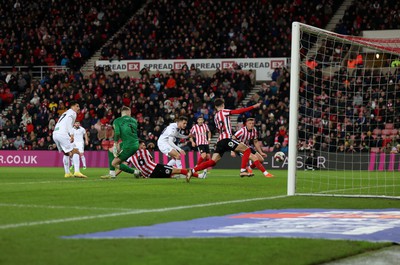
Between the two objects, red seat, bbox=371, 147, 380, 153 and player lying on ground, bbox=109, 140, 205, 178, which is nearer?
player lying on ground, bbox=109, 140, 205, 178

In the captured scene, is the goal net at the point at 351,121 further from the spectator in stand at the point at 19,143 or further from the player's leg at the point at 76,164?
the spectator in stand at the point at 19,143

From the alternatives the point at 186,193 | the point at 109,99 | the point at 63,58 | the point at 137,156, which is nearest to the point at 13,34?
the point at 63,58

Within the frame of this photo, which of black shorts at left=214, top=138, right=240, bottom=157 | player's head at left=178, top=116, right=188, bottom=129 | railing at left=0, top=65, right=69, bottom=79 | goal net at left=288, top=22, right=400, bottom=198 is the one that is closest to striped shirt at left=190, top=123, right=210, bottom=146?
player's head at left=178, top=116, right=188, bottom=129

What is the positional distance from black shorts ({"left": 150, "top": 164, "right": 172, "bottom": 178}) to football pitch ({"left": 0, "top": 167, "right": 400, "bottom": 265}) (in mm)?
4600

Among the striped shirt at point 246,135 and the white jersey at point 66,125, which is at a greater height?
the white jersey at point 66,125

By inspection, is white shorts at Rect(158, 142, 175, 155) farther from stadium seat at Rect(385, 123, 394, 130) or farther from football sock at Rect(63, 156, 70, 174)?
stadium seat at Rect(385, 123, 394, 130)

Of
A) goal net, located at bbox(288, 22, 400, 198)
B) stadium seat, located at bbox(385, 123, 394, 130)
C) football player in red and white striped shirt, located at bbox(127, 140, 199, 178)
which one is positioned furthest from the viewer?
stadium seat, located at bbox(385, 123, 394, 130)

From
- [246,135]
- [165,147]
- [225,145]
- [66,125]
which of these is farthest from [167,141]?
[225,145]

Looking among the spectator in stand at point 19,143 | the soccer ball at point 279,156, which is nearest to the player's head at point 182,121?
the soccer ball at point 279,156

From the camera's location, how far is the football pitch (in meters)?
6.88

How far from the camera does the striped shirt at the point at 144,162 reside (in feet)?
68.1

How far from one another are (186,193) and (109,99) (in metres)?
24.5

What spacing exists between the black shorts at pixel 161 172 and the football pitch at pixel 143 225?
4600mm

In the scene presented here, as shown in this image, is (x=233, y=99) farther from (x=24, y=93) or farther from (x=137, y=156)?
(x=137, y=156)
